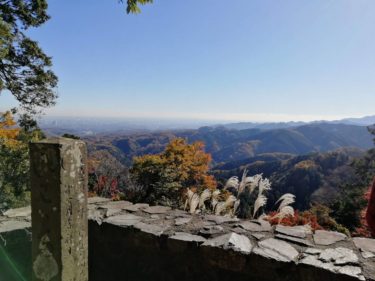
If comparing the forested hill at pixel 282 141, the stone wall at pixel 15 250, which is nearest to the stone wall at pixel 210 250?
the stone wall at pixel 15 250

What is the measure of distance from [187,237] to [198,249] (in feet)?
0.42

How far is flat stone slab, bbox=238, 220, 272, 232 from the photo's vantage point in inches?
98.2

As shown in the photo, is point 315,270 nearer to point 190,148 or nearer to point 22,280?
point 22,280

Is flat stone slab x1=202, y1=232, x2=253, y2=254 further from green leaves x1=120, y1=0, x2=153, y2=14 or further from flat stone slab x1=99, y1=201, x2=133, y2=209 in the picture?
green leaves x1=120, y1=0, x2=153, y2=14

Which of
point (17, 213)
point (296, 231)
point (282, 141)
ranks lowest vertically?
point (282, 141)

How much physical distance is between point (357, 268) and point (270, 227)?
0.84 meters

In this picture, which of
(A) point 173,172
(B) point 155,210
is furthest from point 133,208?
(A) point 173,172

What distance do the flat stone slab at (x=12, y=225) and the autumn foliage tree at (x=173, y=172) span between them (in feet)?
6.86

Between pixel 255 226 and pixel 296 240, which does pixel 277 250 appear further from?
pixel 255 226

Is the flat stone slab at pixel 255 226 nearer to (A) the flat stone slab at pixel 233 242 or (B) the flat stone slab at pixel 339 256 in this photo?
(A) the flat stone slab at pixel 233 242

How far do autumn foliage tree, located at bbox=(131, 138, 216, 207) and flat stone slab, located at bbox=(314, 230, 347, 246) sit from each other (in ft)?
8.03

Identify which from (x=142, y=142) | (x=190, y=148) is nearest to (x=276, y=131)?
(x=142, y=142)

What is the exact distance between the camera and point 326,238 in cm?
229

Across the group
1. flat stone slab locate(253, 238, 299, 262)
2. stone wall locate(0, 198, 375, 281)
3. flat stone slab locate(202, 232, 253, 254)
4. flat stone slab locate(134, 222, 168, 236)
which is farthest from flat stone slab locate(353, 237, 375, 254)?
flat stone slab locate(134, 222, 168, 236)
